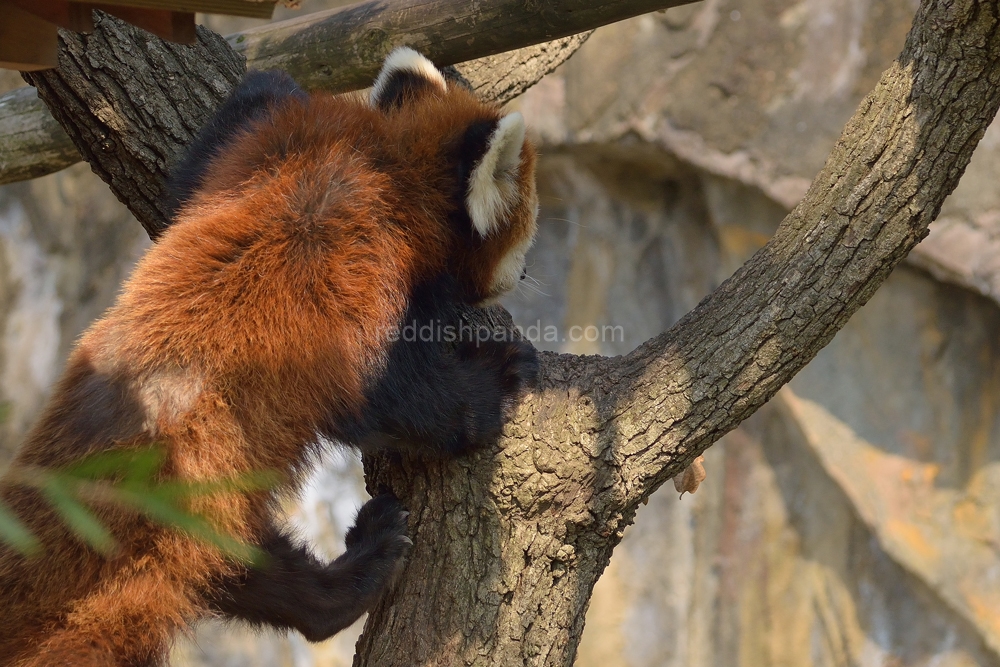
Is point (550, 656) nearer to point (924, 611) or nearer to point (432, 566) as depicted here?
point (432, 566)

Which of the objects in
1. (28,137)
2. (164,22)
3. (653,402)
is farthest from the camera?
(28,137)

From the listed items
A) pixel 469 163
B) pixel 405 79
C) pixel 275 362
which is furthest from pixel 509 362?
pixel 405 79

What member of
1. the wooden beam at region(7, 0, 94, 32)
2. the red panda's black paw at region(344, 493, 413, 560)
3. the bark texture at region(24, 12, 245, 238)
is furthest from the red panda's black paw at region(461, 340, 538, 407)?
the wooden beam at region(7, 0, 94, 32)

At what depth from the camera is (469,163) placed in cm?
249

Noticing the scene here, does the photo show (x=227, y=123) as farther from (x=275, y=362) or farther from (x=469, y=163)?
(x=275, y=362)

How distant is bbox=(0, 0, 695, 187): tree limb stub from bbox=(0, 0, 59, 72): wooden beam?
1.21 meters

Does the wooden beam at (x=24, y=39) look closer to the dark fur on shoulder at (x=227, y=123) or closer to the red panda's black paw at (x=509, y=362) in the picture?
the dark fur on shoulder at (x=227, y=123)

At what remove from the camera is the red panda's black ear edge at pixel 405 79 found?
277 cm

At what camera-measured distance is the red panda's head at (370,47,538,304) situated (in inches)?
97.7

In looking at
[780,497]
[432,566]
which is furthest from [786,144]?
[432,566]

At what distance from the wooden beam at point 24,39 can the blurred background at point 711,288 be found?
371cm

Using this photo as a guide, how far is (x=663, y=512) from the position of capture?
6.51m

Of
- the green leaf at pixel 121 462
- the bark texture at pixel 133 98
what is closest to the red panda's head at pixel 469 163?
the bark texture at pixel 133 98

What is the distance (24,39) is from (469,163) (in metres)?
1.26
